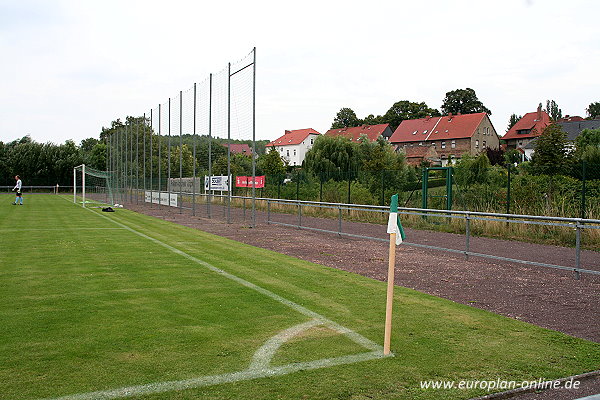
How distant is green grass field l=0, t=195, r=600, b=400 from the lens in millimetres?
4164

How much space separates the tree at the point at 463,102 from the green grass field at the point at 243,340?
99699mm

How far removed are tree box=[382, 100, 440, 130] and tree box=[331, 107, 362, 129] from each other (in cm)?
1442

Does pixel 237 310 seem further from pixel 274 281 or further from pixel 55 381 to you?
pixel 55 381

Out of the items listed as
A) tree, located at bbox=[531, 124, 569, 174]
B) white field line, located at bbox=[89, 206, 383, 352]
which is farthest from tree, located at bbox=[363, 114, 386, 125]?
white field line, located at bbox=[89, 206, 383, 352]

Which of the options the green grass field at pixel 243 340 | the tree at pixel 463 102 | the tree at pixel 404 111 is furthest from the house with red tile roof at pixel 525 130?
the green grass field at pixel 243 340

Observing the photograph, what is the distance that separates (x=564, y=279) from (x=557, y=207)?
6.80 m

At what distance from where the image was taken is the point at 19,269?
9305 mm

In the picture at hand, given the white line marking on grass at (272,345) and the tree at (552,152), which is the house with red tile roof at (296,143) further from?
the white line marking on grass at (272,345)

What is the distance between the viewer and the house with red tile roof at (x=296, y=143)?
10088 centimetres

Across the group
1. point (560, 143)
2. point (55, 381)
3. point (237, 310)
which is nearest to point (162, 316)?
point (237, 310)

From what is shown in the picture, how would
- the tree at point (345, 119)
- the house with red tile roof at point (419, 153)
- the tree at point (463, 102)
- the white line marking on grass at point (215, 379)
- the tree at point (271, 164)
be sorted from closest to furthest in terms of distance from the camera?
the white line marking on grass at point (215, 379) → the tree at point (271, 164) → the house with red tile roof at point (419, 153) → the tree at point (463, 102) → the tree at point (345, 119)

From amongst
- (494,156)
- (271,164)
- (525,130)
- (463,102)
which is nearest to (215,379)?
(271,164)

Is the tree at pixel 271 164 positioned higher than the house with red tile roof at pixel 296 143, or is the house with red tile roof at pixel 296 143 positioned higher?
the house with red tile roof at pixel 296 143

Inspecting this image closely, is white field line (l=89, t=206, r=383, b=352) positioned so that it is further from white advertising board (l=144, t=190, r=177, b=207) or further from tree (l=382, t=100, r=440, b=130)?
tree (l=382, t=100, r=440, b=130)
